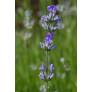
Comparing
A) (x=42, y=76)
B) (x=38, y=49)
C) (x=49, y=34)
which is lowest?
(x=42, y=76)

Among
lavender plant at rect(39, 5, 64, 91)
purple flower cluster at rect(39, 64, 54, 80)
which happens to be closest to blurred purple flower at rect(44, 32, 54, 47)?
lavender plant at rect(39, 5, 64, 91)

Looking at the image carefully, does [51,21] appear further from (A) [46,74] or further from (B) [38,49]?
(A) [46,74]

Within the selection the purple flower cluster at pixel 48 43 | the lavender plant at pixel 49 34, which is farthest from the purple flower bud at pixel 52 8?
the purple flower cluster at pixel 48 43

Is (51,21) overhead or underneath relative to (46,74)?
overhead

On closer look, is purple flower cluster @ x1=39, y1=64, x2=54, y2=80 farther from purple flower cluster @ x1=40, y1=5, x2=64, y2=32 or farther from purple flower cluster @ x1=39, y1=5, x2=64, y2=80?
purple flower cluster @ x1=40, y1=5, x2=64, y2=32

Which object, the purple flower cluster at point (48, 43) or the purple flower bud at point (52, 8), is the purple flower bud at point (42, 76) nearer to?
the purple flower cluster at point (48, 43)

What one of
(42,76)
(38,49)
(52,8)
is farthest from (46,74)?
(52,8)
